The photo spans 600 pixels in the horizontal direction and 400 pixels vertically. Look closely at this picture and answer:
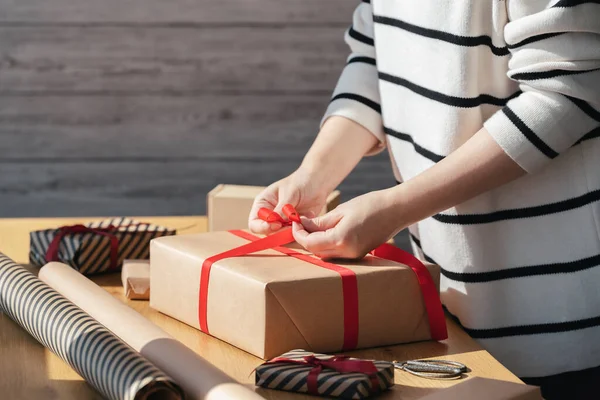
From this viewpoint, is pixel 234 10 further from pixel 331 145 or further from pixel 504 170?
pixel 504 170

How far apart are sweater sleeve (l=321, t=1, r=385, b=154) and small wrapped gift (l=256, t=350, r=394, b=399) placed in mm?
465

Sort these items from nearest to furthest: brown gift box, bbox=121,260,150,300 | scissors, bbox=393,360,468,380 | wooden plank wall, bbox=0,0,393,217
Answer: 1. scissors, bbox=393,360,468,380
2. brown gift box, bbox=121,260,150,300
3. wooden plank wall, bbox=0,0,393,217

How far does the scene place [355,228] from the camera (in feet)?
2.95

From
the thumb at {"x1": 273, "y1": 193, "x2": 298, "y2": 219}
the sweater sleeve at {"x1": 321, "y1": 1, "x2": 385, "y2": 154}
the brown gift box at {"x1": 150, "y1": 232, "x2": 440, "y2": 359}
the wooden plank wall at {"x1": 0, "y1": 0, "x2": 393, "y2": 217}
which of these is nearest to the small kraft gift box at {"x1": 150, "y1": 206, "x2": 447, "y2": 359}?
the brown gift box at {"x1": 150, "y1": 232, "x2": 440, "y2": 359}

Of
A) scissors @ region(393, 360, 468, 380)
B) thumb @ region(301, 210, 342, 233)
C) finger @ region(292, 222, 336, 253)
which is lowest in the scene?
scissors @ region(393, 360, 468, 380)

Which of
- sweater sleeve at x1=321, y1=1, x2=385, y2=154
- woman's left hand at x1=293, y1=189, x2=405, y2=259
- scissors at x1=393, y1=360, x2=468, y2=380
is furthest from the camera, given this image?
sweater sleeve at x1=321, y1=1, x2=385, y2=154

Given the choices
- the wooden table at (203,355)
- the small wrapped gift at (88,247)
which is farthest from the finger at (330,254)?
the small wrapped gift at (88,247)

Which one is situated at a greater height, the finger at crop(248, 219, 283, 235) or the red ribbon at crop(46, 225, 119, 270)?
the finger at crop(248, 219, 283, 235)

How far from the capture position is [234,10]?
2.60 metres

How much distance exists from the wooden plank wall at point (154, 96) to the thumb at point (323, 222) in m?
1.74

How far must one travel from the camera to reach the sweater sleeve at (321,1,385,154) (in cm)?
114

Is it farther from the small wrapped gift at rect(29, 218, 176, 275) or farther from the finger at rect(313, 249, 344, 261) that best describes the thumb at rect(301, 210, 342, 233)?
Answer: the small wrapped gift at rect(29, 218, 176, 275)

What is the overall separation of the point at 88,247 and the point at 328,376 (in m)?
0.51

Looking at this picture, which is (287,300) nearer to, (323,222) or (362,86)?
(323,222)
